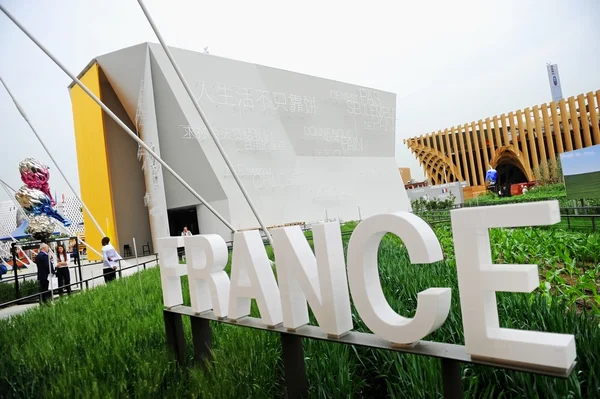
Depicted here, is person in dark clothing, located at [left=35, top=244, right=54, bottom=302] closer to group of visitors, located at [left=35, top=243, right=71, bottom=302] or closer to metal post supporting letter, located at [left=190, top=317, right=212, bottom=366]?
group of visitors, located at [left=35, top=243, right=71, bottom=302]

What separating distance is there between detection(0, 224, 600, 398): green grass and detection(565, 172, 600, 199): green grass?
353 centimetres

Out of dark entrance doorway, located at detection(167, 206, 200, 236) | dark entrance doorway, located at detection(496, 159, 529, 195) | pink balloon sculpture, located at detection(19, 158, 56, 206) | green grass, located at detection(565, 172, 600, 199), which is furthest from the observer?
dark entrance doorway, located at detection(496, 159, 529, 195)

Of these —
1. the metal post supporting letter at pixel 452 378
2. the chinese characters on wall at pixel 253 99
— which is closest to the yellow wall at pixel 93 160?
Answer: the chinese characters on wall at pixel 253 99

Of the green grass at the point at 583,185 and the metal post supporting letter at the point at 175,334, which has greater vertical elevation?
the green grass at the point at 583,185

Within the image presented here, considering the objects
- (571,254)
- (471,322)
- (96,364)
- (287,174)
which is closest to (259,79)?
(287,174)

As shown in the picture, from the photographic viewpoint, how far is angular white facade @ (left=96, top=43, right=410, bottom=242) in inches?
672

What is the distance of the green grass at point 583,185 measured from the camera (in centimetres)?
760

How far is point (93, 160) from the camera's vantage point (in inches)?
788

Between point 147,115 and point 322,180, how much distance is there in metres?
8.75

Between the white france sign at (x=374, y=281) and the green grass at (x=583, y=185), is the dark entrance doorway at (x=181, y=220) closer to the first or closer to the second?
the green grass at (x=583, y=185)

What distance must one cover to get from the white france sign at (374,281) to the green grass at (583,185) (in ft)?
24.7

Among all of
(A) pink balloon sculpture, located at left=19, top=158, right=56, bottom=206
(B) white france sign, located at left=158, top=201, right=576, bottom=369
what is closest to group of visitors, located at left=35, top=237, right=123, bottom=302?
(A) pink balloon sculpture, located at left=19, top=158, right=56, bottom=206

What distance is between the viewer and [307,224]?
19.3 metres

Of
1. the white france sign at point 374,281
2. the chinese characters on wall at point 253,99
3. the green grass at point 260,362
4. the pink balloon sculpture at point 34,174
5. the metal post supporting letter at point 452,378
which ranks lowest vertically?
the green grass at point 260,362
